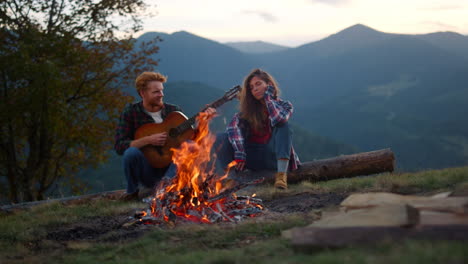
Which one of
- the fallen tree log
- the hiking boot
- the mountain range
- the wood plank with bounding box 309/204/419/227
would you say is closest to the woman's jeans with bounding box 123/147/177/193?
the fallen tree log

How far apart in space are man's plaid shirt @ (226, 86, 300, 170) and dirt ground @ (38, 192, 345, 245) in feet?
3.09

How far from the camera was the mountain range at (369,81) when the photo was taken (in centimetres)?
8012

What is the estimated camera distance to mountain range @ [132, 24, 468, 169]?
80.1 metres

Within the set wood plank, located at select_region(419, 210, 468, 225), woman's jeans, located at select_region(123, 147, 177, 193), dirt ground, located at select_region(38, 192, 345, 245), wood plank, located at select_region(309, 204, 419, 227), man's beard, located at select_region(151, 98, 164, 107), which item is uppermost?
man's beard, located at select_region(151, 98, 164, 107)

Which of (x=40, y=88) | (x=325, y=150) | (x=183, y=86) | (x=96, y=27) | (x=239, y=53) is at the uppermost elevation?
(x=239, y=53)

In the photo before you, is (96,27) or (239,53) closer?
(96,27)

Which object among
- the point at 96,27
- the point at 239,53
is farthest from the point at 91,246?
the point at 239,53

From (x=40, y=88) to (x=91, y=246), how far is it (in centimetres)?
601

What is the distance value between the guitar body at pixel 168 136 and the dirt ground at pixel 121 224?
809 millimetres

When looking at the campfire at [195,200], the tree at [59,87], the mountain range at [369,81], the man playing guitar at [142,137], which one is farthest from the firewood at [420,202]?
the mountain range at [369,81]

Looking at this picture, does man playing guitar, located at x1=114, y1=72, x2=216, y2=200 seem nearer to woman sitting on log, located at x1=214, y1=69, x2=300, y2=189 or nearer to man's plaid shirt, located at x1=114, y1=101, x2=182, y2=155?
man's plaid shirt, located at x1=114, y1=101, x2=182, y2=155

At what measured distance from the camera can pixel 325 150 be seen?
70.0 m

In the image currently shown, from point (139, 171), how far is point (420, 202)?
376 cm

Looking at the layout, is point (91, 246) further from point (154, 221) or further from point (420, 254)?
point (420, 254)
